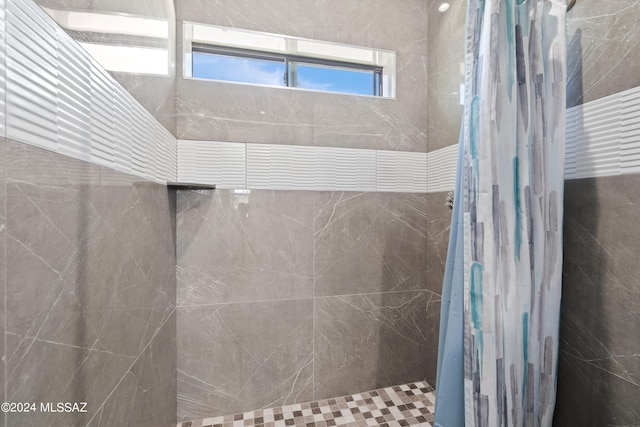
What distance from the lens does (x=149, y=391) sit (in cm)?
112

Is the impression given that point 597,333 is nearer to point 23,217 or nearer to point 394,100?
point 394,100

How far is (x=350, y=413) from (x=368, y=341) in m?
0.39

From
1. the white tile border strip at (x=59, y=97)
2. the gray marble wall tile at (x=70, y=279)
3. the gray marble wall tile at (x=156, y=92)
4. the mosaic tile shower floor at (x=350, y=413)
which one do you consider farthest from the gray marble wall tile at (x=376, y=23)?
the mosaic tile shower floor at (x=350, y=413)

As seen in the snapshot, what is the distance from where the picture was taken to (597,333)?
0.97 m

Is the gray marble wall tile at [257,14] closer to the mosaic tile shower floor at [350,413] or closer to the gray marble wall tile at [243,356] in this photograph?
the gray marble wall tile at [243,356]

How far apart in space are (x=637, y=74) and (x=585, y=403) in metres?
1.12

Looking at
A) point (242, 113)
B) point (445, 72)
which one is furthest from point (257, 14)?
point (445, 72)

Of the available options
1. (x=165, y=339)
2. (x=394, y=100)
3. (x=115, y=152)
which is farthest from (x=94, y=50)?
(x=394, y=100)

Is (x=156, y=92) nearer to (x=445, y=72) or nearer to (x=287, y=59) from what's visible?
(x=287, y=59)

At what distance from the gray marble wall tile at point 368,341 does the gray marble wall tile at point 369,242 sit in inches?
3.2

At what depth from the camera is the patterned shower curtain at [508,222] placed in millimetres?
906

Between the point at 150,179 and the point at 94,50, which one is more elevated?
the point at 94,50

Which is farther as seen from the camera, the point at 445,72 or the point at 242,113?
the point at 445,72

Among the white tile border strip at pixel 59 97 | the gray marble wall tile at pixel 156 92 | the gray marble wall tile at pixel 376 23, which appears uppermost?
the gray marble wall tile at pixel 376 23
